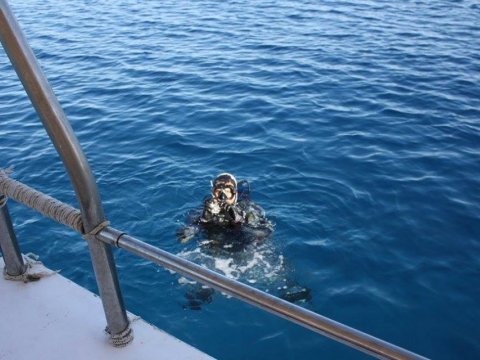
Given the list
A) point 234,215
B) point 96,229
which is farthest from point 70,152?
point 234,215

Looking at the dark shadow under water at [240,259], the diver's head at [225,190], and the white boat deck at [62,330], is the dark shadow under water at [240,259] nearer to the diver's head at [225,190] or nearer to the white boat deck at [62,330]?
the diver's head at [225,190]

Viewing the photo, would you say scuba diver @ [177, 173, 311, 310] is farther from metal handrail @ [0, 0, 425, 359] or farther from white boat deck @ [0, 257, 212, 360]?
metal handrail @ [0, 0, 425, 359]

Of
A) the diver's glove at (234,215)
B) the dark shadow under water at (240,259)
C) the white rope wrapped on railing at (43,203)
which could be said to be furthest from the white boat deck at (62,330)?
the diver's glove at (234,215)

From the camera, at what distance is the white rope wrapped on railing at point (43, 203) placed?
2158mm

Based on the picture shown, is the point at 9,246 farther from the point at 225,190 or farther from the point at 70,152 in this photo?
the point at 225,190

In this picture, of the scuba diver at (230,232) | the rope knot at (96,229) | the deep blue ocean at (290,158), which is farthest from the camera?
the scuba diver at (230,232)

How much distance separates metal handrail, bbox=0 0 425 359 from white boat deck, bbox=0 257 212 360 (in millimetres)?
265

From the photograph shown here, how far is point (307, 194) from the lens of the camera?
26.6ft

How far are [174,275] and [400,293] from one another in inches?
106

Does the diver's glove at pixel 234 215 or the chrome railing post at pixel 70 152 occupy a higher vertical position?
the chrome railing post at pixel 70 152

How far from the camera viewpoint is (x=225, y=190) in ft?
22.0

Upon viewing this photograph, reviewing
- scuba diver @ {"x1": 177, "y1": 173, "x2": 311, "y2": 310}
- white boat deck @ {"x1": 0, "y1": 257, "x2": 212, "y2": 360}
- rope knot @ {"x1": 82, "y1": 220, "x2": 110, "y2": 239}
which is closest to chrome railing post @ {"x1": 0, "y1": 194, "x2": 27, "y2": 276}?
white boat deck @ {"x1": 0, "y1": 257, "x2": 212, "y2": 360}

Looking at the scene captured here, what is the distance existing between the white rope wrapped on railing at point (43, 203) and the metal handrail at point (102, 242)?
0.24ft

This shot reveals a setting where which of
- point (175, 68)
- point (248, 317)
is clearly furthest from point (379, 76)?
point (248, 317)
